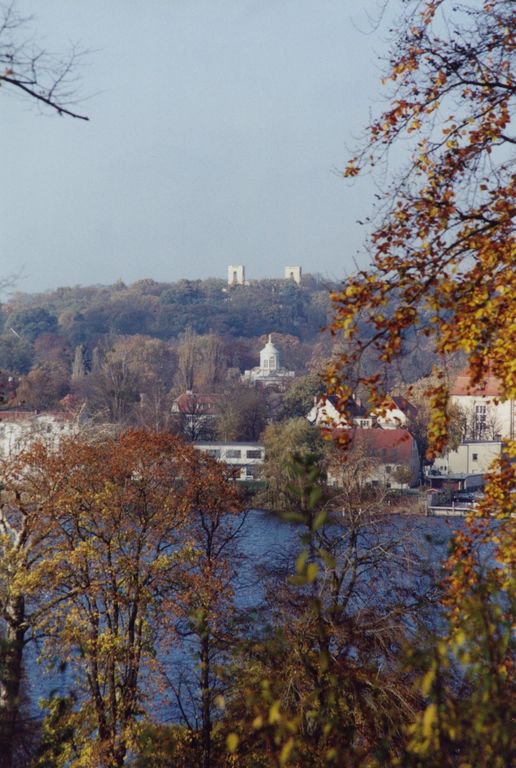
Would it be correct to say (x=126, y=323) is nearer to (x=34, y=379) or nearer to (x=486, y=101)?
(x=34, y=379)

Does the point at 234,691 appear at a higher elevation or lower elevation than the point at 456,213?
lower

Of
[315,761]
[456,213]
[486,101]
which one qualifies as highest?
[486,101]

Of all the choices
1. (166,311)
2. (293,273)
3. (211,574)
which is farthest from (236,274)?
(211,574)

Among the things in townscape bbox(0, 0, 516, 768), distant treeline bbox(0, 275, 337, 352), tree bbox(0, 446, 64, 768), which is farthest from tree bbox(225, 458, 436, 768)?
distant treeline bbox(0, 275, 337, 352)

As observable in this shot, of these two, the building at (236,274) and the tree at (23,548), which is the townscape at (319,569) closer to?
the tree at (23,548)

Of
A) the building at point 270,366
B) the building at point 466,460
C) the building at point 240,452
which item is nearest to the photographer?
the building at point 240,452

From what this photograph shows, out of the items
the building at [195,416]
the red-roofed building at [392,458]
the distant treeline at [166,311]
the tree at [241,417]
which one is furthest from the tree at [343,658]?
the distant treeline at [166,311]

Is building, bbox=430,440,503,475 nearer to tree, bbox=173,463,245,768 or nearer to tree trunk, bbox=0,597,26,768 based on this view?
tree, bbox=173,463,245,768

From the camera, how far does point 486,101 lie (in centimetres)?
467

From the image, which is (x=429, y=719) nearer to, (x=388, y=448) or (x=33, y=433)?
(x=33, y=433)

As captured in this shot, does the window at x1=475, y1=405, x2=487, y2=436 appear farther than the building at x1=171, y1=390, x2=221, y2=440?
No

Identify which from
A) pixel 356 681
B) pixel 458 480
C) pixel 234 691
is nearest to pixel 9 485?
pixel 234 691

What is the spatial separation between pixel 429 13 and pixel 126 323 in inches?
3626

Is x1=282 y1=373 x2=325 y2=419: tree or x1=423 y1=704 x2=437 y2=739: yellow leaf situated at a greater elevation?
x1=282 y1=373 x2=325 y2=419: tree
